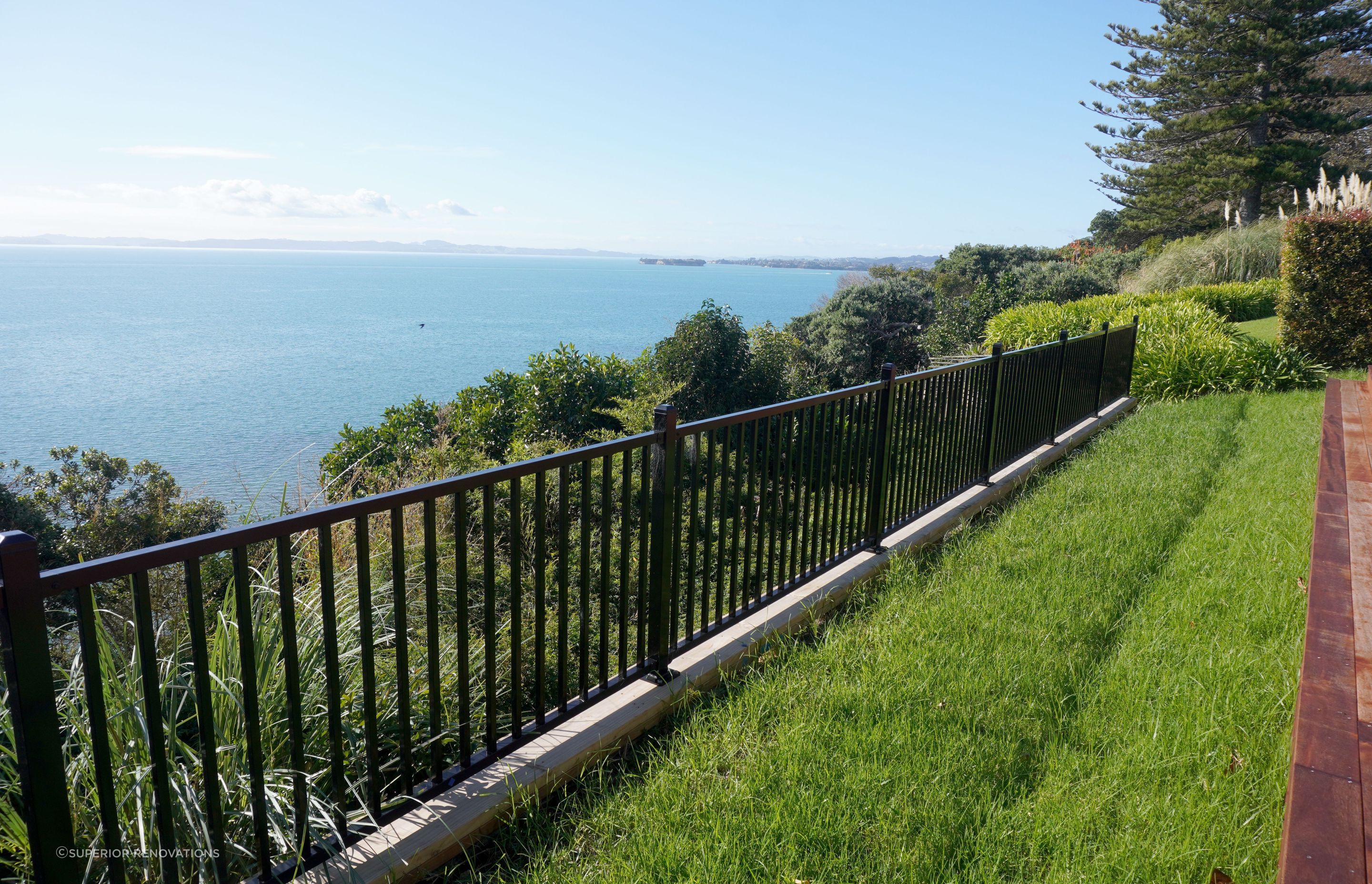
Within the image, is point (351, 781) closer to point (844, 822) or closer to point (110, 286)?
point (844, 822)

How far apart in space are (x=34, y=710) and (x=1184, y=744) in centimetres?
312

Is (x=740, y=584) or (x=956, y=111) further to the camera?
(x=956, y=111)

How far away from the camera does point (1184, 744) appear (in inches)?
103

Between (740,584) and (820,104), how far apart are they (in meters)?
44.5

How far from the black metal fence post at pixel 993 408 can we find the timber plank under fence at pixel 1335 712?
2099 millimetres

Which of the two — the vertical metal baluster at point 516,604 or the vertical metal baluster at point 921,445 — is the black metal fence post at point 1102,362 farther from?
the vertical metal baluster at point 516,604

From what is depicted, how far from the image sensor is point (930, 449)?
17.4ft

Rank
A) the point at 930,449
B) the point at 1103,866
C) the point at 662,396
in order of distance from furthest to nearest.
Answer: the point at 662,396 < the point at 930,449 < the point at 1103,866

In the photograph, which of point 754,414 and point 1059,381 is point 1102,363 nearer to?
point 1059,381

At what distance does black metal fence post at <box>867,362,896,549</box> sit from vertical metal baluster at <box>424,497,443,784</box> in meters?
2.96

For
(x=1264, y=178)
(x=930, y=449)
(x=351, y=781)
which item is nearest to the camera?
(x=351, y=781)

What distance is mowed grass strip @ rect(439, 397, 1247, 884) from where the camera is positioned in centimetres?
217

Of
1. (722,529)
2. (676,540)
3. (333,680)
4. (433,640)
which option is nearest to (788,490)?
(722,529)

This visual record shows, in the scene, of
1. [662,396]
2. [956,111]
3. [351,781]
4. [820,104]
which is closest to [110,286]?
[820,104]
